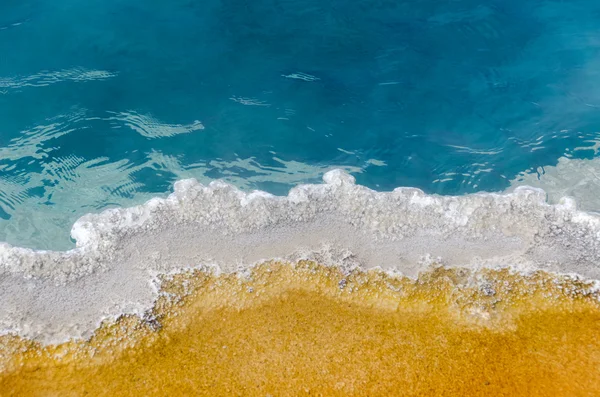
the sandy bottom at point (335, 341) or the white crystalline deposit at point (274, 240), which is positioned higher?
the white crystalline deposit at point (274, 240)

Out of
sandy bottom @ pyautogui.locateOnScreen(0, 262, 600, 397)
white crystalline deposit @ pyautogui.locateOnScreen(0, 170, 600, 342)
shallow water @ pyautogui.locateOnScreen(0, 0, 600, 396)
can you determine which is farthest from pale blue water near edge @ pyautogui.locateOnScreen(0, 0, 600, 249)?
sandy bottom @ pyautogui.locateOnScreen(0, 262, 600, 397)

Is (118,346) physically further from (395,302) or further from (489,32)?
(489,32)

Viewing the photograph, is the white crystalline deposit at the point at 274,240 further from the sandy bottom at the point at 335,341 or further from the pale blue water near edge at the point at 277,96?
the pale blue water near edge at the point at 277,96

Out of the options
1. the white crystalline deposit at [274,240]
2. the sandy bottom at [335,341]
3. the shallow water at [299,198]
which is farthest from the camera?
the white crystalline deposit at [274,240]

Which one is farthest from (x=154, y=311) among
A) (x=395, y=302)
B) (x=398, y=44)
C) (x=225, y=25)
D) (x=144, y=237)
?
(x=398, y=44)

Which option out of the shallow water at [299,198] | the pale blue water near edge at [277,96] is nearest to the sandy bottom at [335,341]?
the shallow water at [299,198]

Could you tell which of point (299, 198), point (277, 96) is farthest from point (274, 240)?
point (277, 96)

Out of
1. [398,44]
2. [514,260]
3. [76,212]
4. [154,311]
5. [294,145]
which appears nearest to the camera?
[154,311]
